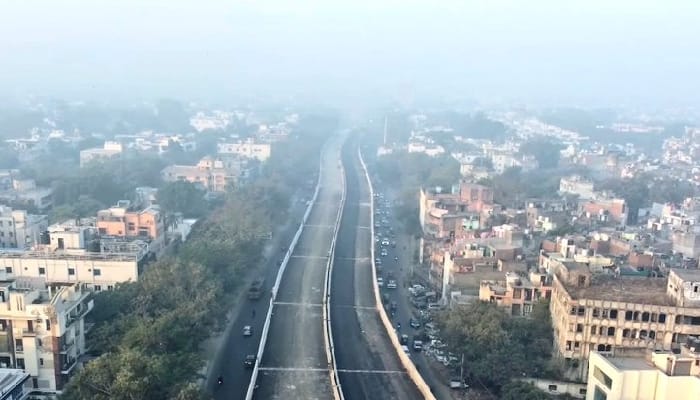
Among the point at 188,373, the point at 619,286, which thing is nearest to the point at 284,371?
the point at 188,373

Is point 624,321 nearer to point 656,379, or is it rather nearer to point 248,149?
point 656,379

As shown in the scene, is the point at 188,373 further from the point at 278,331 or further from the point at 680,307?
the point at 680,307

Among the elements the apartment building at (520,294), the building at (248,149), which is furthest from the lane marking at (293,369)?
the building at (248,149)

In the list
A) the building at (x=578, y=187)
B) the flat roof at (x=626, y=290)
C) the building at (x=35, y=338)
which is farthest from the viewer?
the building at (x=578, y=187)

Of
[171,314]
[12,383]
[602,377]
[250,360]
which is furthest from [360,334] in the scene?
[12,383]

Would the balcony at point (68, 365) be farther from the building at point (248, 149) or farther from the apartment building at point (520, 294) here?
the building at point (248, 149)
